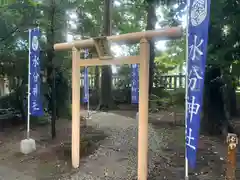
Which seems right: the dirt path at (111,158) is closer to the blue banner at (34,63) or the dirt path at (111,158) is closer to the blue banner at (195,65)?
the blue banner at (34,63)

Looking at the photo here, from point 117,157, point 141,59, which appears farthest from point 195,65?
point 117,157

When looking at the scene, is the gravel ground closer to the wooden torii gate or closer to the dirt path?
the dirt path

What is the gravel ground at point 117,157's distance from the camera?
18.4ft

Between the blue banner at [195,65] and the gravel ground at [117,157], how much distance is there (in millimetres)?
2092

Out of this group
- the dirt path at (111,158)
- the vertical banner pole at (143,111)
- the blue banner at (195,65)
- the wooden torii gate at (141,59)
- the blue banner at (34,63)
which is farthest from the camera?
the blue banner at (34,63)

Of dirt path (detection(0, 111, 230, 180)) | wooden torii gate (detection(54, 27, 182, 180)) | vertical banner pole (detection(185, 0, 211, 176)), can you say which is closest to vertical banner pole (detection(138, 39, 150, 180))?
wooden torii gate (detection(54, 27, 182, 180))

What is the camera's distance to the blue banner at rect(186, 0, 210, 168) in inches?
138

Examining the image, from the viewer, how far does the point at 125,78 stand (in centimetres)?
1783

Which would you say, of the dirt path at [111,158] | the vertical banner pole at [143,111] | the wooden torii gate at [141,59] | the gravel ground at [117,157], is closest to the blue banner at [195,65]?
the wooden torii gate at [141,59]

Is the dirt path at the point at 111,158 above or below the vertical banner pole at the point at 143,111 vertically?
below

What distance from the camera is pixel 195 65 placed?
3609 mm

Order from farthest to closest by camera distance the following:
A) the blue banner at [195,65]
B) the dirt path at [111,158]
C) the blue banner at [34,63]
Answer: the blue banner at [34,63], the dirt path at [111,158], the blue banner at [195,65]

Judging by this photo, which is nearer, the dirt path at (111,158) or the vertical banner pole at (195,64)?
the vertical banner pole at (195,64)

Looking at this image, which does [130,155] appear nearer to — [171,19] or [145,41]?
[145,41]
